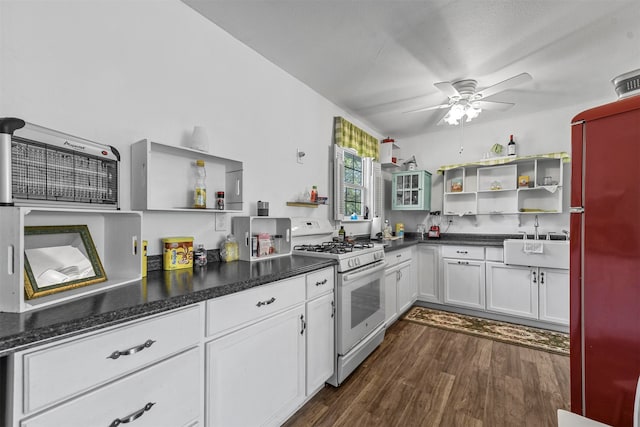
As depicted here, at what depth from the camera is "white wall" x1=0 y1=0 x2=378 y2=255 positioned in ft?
3.93

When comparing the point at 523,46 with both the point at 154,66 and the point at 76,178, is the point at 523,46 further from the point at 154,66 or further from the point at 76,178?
the point at 76,178

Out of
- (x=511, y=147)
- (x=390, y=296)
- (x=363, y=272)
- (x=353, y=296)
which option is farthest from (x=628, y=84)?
(x=511, y=147)

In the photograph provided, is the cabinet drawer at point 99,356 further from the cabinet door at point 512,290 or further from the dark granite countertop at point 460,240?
the cabinet door at point 512,290

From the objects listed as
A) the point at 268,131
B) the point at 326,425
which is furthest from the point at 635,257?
the point at 268,131

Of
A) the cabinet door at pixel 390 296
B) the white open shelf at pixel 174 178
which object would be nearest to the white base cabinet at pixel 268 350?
the white open shelf at pixel 174 178

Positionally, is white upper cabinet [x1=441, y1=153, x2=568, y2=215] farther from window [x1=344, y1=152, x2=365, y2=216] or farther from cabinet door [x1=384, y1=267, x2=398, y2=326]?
cabinet door [x1=384, y1=267, x2=398, y2=326]

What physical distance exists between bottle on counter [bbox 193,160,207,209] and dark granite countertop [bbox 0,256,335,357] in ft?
1.36

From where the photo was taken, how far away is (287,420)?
1.70 meters

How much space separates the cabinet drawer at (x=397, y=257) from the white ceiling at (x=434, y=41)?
174cm

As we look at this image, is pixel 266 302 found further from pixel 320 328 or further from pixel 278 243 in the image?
pixel 278 243

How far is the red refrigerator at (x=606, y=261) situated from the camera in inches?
44.4

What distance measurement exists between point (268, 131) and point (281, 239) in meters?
0.94

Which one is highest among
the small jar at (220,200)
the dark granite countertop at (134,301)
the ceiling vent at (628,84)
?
the ceiling vent at (628,84)

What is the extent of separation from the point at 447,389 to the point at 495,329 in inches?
57.1
